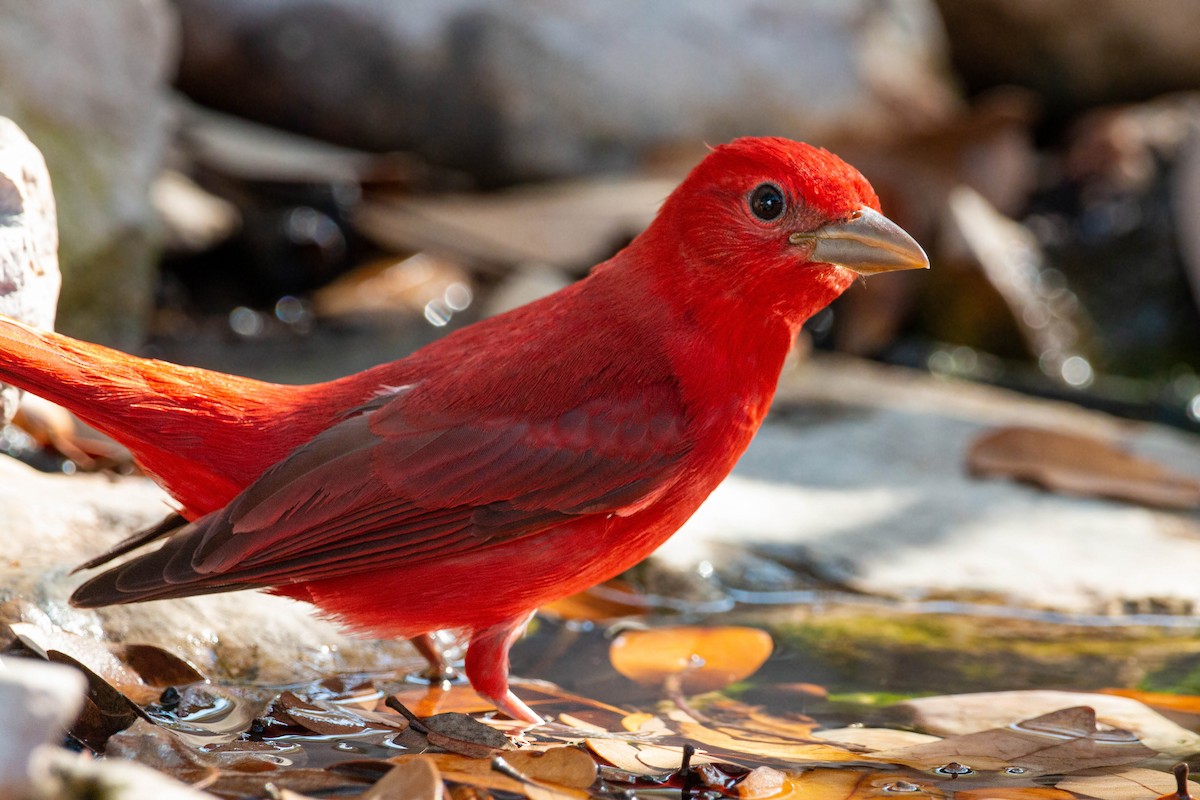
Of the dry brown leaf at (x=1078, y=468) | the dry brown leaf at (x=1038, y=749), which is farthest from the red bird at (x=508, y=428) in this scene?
the dry brown leaf at (x=1078, y=468)

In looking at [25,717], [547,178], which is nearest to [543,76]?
[547,178]

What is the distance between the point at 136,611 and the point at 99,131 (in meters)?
2.50

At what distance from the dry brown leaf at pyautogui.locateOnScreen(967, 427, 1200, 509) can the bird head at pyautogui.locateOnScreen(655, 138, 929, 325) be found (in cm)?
181

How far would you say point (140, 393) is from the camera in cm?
276

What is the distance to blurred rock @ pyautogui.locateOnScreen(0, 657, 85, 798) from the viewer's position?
164 centimetres

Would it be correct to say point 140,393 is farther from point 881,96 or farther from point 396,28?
point 881,96

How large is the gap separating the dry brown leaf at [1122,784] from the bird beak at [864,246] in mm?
1059

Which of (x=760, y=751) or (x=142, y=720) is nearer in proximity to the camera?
(x=142, y=720)

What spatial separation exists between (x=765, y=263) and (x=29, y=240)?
1.58m

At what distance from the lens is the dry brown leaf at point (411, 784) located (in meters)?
2.13

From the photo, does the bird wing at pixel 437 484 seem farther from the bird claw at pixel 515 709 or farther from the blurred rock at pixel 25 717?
the blurred rock at pixel 25 717

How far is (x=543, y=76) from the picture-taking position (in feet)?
22.5

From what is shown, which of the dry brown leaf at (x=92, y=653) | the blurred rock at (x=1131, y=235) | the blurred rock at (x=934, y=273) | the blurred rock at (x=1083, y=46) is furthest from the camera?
the blurred rock at (x=1083, y=46)

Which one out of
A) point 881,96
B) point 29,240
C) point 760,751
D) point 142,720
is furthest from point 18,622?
point 881,96
